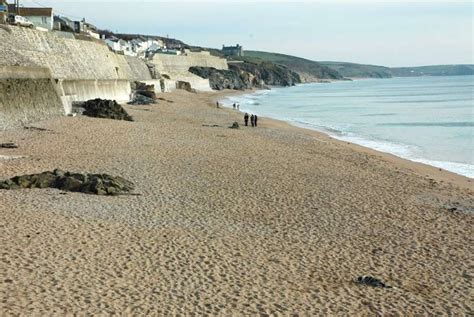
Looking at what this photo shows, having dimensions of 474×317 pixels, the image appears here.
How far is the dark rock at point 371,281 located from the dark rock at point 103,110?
2299cm

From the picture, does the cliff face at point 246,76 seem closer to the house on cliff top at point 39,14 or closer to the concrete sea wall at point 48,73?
the house on cliff top at point 39,14

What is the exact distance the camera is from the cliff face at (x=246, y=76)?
111938 mm

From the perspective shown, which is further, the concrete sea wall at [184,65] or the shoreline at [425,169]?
the concrete sea wall at [184,65]

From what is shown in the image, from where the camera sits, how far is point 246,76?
13400cm

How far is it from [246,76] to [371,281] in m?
127

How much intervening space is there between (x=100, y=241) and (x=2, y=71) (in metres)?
13.6

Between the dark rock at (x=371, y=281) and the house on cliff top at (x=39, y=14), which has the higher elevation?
the house on cliff top at (x=39, y=14)

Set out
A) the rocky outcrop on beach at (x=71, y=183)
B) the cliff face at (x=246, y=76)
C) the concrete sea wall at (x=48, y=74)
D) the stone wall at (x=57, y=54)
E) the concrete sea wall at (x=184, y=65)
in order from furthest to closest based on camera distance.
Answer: the cliff face at (x=246, y=76)
the concrete sea wall at (x=184, y=65)
the stone wall at (x=57, y=54)
the concrete sea wall at (x=48, y=74)
the rocky outcrop on beach at (x=71, y=183)

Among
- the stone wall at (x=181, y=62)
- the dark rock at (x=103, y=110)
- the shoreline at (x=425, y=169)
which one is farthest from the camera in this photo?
the stone wall at (x=181, y=62)

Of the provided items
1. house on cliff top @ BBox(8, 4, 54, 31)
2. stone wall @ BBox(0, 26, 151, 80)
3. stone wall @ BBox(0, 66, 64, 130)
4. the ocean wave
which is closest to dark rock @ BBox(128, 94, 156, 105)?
stone wall @ BBox(0, 26, 151, 80)

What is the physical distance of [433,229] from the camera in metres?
12.0

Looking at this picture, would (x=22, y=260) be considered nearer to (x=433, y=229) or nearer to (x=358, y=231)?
(x=358, y=231)

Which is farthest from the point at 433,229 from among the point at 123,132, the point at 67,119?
the point at 67,119

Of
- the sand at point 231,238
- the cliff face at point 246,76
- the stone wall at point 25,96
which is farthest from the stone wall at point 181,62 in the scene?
the sand at point 231,238
